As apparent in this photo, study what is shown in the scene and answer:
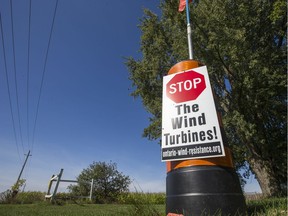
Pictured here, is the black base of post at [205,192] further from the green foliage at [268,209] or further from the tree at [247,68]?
the tree at [247,68]

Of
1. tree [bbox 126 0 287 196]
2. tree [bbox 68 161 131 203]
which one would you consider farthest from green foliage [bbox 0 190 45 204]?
tree [bbox 126 0 287 196]

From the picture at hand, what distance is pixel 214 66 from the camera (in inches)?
445

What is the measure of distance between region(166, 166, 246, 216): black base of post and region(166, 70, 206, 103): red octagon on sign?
1097 millimetres

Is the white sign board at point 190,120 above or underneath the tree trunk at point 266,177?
underneath

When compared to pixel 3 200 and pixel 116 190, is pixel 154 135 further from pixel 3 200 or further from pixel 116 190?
pixel 3 200

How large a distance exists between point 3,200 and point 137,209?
1219 centimetres

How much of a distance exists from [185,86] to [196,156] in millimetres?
1150

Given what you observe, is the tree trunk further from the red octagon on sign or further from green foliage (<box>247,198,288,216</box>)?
the red octagon on sign

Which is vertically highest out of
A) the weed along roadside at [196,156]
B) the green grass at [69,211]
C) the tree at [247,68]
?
the tree at [247,68]

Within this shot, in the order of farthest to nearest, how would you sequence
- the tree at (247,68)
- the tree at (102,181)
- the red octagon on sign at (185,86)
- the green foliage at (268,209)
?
the tree at (102,181), the tree at (247,68), the red octagon on sign at (185,86), the green foliage at (268,209)

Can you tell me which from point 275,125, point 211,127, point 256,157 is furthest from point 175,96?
point 275,125

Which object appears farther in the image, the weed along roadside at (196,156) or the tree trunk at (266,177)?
the tree trunk at (266,177)

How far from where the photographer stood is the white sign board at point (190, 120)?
2.90m

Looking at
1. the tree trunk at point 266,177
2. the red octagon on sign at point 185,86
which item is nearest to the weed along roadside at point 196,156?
the red octagon on sign at point 185,86
